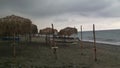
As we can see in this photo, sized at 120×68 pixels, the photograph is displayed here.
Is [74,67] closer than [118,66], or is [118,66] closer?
[74,67]

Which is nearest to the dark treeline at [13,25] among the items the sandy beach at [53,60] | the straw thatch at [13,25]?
the straw thatch at [13,25]

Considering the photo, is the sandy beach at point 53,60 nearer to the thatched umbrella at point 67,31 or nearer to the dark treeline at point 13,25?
the dark treeline at point 13,25

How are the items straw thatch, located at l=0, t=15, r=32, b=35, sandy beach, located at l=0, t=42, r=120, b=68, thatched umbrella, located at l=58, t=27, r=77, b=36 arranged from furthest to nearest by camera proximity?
thatched umbrella, located at l=58, t=27, r=77, b=36 → straw thatch, located at l=0, t=15, r=32, b=35 → sandy beach, located at l=0, t=42, r=120, b=68

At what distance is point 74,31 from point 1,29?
1410 cm

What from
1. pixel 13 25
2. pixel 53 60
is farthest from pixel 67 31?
pixel 53 60

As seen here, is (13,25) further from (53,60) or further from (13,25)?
(53,60)

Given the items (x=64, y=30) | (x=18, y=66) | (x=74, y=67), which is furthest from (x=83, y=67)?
(x=64, y=30)

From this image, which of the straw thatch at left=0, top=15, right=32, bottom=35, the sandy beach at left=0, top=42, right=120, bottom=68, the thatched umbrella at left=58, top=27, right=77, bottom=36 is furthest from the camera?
the thatched umbrella at left=58, top=27, right=77, bottom=36

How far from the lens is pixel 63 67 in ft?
36.6

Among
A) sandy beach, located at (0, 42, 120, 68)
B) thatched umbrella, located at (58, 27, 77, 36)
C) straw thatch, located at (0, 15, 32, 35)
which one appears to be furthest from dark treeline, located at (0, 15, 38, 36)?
thatched umbrella, located at (58, 27, 77, 36)

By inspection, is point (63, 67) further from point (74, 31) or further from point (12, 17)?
point (74, 31)

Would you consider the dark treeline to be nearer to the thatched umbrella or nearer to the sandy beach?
the sandy beach

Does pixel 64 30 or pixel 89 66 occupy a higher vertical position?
pixel 64 30

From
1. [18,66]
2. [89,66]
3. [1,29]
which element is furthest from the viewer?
[1,29]
